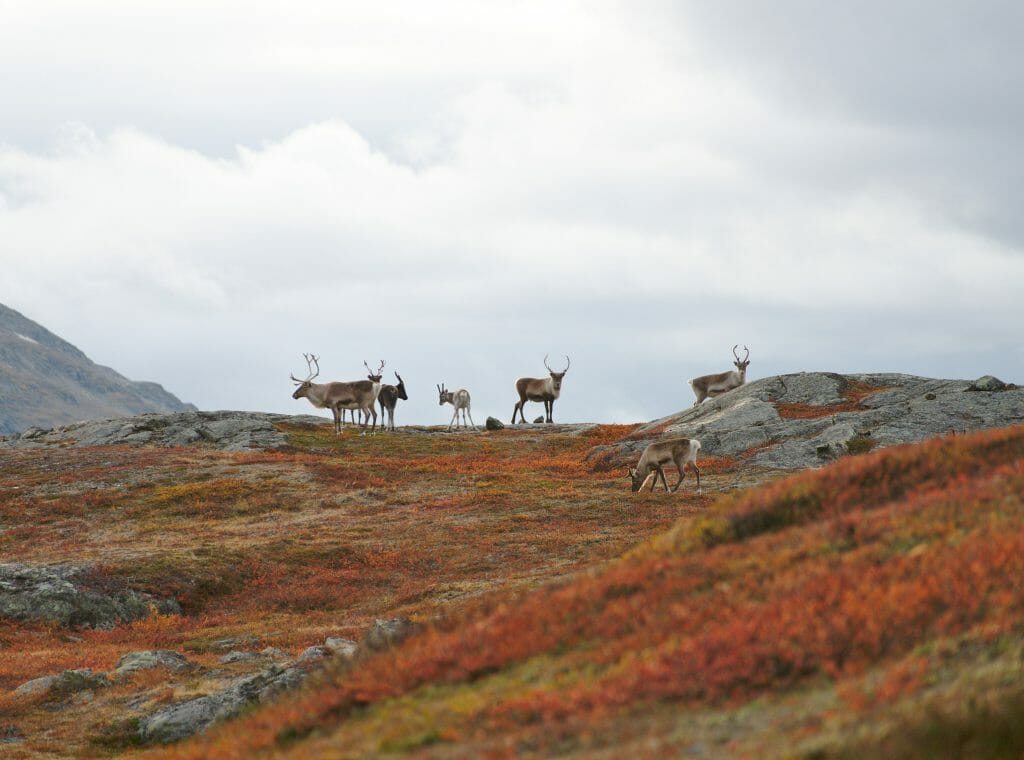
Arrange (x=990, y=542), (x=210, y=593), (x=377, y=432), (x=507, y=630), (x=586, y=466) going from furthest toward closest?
(x=377, y=432) → (x=586, y=466) → (x=210, y=593) → (x=507, y=630) → (x=990, y=542)

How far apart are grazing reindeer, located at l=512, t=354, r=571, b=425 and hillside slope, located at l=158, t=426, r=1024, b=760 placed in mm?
63947

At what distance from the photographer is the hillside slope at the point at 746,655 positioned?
7.67 m

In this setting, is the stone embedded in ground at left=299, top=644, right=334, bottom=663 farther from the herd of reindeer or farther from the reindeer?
the reindeer

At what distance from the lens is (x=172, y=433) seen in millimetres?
65500

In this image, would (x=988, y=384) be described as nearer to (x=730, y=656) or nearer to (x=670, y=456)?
(x=670, y=456)

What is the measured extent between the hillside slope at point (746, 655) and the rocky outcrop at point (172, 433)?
52.1 metres

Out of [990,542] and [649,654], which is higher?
[990,542]

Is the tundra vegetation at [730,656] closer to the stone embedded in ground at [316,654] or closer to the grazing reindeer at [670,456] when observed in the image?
the stone embedded in ground at [316,654]

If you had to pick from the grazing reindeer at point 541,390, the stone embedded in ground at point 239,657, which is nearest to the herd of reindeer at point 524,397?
the grazing reindeer at point 541,390

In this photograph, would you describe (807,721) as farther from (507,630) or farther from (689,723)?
(507,630)

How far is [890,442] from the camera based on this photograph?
1732 inches

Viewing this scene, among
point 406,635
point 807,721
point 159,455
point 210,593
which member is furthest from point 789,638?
point 159,455

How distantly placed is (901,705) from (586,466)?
143 ft

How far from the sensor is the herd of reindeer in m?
37.8
